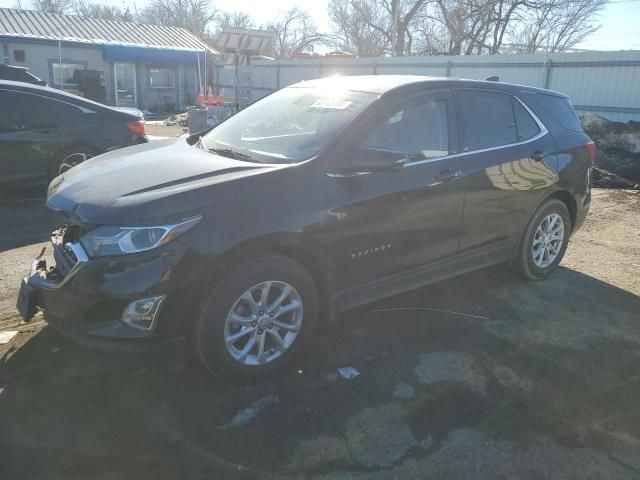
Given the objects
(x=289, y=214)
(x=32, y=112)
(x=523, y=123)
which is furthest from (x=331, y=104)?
(x=32, y=112)

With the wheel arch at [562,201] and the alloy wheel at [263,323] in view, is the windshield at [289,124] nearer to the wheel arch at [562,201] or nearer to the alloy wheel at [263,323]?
the alloy wheel at [263,323]

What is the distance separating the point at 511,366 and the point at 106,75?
985 inches

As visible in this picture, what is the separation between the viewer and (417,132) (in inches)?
147

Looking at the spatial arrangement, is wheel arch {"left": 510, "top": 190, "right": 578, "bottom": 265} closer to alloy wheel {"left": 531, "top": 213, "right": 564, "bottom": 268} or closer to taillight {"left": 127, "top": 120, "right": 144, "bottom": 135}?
alloy wheel {"left": 531, "top": 213, "right": 564, "bottom": 268}

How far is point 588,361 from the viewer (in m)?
3.60

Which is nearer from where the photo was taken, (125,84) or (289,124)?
(289,124)

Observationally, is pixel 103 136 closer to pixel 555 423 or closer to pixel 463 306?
pixel 463 306

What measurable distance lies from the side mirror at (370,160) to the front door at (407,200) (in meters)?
0.09

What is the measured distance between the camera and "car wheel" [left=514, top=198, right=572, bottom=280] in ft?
15.5

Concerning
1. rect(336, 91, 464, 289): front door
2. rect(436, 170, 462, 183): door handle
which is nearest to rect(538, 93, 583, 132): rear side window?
rect(336, 91, 464, 289): front door

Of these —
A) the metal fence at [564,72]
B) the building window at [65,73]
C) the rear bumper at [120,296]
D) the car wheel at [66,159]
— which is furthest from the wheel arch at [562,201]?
the building window at [65,73]

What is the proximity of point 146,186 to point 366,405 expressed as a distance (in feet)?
5.74

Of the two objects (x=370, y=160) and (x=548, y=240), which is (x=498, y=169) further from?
(x=370, y=160)

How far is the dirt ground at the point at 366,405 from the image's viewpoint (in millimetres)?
2518
